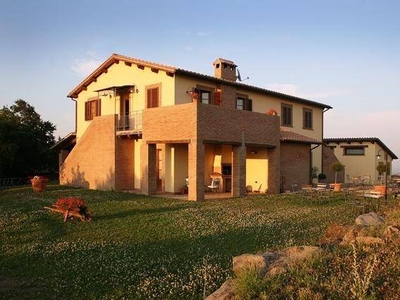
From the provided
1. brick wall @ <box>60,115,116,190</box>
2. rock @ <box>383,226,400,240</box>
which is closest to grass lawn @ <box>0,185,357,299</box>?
rock @ <box>383,226,400,240</box>

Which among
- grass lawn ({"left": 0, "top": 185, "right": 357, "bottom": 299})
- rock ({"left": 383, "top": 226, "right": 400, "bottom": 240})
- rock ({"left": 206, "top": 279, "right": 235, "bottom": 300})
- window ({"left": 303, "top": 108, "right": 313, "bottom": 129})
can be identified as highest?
window ({"left": 303, "top": 108, "right": 313, "bottom": 129})

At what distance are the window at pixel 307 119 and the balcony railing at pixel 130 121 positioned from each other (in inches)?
491

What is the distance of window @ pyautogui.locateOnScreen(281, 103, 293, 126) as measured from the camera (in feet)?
83.0

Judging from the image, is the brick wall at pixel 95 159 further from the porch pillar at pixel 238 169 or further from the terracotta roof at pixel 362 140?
the terracotta roof at pixel 362 140

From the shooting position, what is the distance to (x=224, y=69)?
2367cm

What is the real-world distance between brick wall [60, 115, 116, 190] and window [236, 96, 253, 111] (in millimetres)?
6955

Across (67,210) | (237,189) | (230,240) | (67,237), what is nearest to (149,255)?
(230,240)

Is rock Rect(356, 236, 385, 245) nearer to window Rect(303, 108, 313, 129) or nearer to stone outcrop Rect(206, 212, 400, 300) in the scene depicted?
stone outcrop Rect(206, 212, 400, 300)

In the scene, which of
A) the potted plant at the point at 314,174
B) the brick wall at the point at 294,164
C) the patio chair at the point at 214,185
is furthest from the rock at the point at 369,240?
the potted plant at the point at 314,174

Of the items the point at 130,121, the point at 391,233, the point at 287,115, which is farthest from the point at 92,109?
the point at 391,233

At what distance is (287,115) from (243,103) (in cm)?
483

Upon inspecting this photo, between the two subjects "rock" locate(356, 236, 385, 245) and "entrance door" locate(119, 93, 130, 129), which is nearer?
"rock" locate(356, 236, 385, 245)

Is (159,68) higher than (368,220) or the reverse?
higher

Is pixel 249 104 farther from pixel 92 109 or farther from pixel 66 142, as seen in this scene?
pixel 66 142
